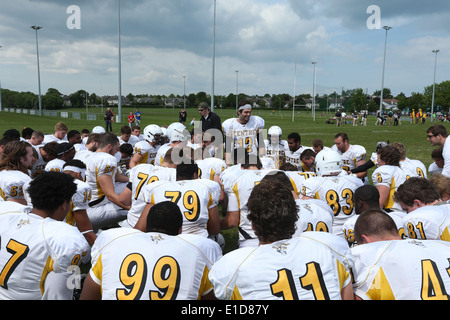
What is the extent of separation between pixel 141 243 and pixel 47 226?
1.06 m

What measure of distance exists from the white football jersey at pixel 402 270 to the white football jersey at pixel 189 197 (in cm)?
215

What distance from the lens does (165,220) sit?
316 cm

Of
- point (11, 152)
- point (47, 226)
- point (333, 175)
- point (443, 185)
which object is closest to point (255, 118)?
point (333, 175)

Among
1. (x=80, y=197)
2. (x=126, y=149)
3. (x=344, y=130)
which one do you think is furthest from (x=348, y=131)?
(x=80, y=197)

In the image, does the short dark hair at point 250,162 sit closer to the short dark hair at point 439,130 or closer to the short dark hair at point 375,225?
the short dark hair at point 375,225

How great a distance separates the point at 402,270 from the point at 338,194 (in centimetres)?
266

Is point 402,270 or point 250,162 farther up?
point 250,162

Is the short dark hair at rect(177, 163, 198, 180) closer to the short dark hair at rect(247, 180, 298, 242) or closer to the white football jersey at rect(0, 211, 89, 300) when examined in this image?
the white football jersey at rect(0, 211, 89, 300)

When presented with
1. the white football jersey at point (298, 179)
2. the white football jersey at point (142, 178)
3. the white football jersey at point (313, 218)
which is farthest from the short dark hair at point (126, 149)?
the white football jersey at point (313, 218)

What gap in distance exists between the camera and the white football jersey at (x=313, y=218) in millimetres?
4332

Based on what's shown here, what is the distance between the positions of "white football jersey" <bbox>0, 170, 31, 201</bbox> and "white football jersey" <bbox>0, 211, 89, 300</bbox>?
185 cm

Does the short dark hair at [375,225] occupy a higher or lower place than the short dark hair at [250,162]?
lower

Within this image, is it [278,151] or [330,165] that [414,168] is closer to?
[330,165]
